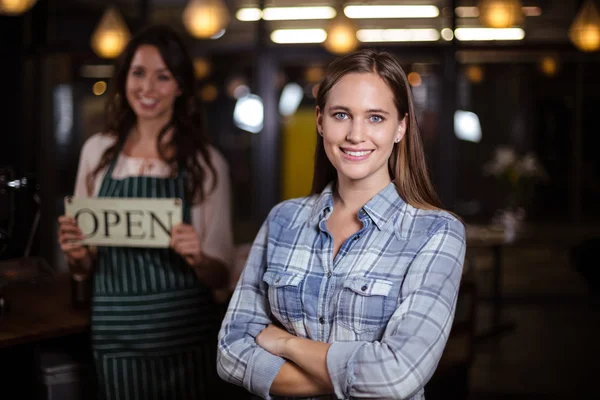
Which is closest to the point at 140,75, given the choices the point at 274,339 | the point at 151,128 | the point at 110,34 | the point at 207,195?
the point at 151,128

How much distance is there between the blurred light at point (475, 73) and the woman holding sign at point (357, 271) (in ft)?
22.9

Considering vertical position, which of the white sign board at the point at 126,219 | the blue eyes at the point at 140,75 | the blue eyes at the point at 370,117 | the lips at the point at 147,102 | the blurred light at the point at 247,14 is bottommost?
the white sign board at the point at 126,219

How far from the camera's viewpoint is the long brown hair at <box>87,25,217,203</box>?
8.83 ft

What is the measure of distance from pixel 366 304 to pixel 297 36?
5590mm

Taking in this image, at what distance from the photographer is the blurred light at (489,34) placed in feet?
22.0

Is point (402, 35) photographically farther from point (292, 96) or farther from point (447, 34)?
point (292, 96)

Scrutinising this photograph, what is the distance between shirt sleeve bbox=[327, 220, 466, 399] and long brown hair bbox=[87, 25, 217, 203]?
4.10 feet

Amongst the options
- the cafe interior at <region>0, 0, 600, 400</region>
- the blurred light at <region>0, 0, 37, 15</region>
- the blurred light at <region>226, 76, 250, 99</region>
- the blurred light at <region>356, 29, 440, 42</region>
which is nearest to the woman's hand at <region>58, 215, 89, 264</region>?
the cafe interior at <region>0, 0, 600, 400</region>

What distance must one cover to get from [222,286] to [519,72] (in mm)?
8116

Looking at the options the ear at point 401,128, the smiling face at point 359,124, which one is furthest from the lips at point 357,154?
the ear at point 401,128

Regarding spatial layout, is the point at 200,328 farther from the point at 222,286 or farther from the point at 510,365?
the point at 510,365

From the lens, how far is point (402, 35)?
6973 mm

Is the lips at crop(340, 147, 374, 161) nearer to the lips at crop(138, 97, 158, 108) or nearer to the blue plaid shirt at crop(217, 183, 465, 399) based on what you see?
the blue plaid shirt at crop(217, 183, 465, 399)

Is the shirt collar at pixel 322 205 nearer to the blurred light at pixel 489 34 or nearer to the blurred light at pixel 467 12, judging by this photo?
the blurred light at pixel 489 34
